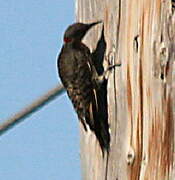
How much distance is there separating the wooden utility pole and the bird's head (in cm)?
11

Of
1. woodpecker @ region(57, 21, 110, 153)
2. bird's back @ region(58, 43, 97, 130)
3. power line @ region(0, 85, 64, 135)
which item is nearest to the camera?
woodpecker @ region(57, 21, 110, 153)

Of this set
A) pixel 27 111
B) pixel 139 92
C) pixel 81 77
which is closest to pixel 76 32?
pixel 81 77

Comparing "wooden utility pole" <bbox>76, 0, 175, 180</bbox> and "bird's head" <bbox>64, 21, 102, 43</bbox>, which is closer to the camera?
"wooden utility pole" <bbox>76, 0, 175, 180</bbox>

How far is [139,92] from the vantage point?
9.59ft

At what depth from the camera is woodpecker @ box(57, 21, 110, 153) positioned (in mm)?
3453

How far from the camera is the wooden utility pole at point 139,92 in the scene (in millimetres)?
2754

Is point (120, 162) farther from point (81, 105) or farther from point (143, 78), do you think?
point (81, 105)

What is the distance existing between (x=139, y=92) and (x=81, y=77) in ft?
3.59

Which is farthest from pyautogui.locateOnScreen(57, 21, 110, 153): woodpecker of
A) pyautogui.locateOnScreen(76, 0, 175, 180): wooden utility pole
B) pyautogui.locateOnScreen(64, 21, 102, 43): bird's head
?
pyautogui.locateOnScreen(76, 0, 175, 180): wooden utility pole

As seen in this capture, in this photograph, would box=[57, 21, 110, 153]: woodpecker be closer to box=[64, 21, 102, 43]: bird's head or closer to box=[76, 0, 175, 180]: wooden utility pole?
box=[64, 21, 102, 43]: bird's head

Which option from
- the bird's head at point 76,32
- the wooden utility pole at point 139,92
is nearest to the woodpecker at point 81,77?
the bird's head at point 76,32

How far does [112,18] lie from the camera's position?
3270 mm

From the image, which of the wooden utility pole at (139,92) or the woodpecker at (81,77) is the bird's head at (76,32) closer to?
the woodpecker at (81,77)

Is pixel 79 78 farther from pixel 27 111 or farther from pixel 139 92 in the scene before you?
pixel 139 92
